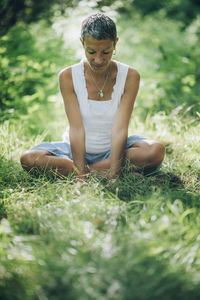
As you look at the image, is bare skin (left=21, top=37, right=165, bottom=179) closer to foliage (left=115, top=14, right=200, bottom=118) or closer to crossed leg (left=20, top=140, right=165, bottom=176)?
crossed leg (left=20, top=140, right=165, bottom=176)

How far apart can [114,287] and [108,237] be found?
0.27 meters

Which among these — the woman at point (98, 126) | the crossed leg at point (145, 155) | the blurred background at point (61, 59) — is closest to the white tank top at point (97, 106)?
the woman at point (98, 126)

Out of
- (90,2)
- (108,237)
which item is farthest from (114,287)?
(90,2)

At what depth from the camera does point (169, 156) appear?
267cm

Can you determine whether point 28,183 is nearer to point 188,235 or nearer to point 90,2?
point 188,235

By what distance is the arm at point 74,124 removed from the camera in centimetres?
225

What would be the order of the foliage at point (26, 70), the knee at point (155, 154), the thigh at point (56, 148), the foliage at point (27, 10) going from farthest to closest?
the foliage at point (27, 10) < the foliage at point (26, 70) < the thigh at point (56, 148) < the knee at point (155, 154)

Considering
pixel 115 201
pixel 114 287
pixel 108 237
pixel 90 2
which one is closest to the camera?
pixel 114 287

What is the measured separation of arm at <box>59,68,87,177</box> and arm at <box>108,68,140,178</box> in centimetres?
21

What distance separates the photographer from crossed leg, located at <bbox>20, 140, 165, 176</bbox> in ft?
7.32

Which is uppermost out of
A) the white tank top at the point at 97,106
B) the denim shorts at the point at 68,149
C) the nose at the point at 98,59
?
the nose at the point at 98,59

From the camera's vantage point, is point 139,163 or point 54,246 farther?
point 139,163

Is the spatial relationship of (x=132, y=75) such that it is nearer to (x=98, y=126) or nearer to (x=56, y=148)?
(x=98, y=126)

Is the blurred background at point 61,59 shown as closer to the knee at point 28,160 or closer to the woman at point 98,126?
the woman at point 98,126
